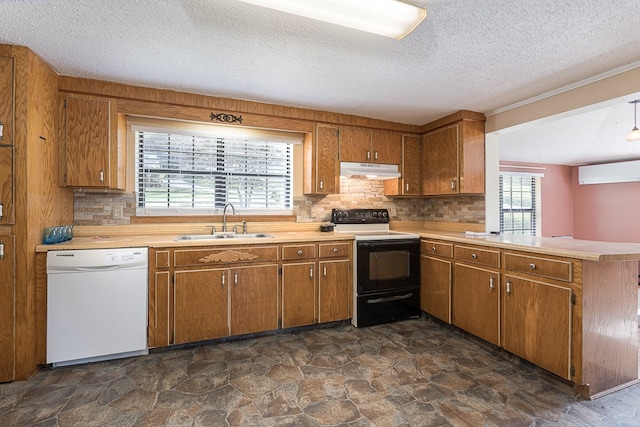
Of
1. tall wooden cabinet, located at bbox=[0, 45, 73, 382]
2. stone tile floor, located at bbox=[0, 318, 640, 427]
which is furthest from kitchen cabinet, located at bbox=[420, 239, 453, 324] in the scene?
tall wooden cabinet, located at bbox=[0, 45, 73, 382]

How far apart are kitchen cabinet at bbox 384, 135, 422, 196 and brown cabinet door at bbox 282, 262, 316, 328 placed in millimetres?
1589

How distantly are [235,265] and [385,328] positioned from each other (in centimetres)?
162

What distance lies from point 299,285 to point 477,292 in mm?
1602

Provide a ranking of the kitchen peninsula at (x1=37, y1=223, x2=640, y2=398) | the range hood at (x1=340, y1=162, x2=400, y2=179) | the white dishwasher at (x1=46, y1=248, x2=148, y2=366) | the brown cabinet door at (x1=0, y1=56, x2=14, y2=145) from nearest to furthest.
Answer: the kitchen peninsula at (x1=37, y1=223, x2=640, y2=398)
the brown cabinet door at (x1=0, y1=56, x2=14, y2=145)
the white dishwasher at (x1=46, y1=248, x2=148, y2=366)
the range hood at (x1=340, y1=162, x2=400, y2=179)

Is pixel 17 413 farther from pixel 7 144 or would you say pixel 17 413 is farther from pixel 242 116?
pixel 242 116

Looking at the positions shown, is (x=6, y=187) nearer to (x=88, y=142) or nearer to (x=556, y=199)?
(x=88, y=142)

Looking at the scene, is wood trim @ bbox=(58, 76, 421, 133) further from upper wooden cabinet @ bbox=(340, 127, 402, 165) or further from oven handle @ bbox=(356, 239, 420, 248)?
oven handle @ bbox=(356, 239, 420, 248)

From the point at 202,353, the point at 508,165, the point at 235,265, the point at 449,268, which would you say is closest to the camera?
the point at 202,353

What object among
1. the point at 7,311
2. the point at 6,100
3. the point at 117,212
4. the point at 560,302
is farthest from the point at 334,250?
the point at 6,100

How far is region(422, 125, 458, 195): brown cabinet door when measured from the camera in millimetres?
3533

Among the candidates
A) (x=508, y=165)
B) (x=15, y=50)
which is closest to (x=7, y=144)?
(x=15, y=50)

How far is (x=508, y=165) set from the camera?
6.36 metres

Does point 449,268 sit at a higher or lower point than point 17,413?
higher

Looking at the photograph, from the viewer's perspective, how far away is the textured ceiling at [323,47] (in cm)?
174
